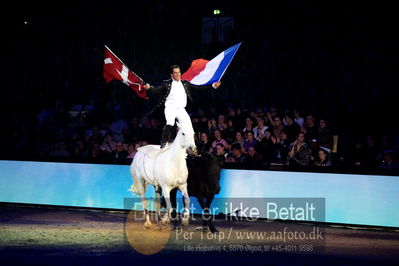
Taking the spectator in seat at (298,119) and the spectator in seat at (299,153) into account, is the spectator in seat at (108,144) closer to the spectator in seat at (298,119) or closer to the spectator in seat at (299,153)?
the spectator in seat at (298,119)

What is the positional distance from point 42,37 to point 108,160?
36.8 feet

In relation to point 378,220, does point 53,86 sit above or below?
above

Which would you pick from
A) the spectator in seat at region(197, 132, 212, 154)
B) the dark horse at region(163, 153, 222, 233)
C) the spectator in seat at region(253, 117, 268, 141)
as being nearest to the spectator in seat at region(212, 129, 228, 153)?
the spectator in seat at region(197, 132, 212, 154)

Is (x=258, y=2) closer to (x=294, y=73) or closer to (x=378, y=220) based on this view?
(x=294, y=73)

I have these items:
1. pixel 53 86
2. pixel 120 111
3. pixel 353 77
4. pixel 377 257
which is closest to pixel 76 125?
pixel 120 111

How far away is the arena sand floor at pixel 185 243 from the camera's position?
31.0ft

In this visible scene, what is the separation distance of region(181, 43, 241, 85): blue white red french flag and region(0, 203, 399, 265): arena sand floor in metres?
3.04

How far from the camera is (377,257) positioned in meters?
9.82

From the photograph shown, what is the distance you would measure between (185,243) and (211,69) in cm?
420

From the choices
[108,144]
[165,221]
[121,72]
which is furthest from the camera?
[108,144]

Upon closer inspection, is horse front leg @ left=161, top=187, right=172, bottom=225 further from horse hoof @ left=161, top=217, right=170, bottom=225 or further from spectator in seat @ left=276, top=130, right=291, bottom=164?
spectator in seat @ left=276, top=130, right=291, bottom=164

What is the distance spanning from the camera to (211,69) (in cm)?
1334

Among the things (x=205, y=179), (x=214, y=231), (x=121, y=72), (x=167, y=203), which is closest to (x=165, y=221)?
(x=167, y=203)

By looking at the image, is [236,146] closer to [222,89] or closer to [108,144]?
[108,144]
